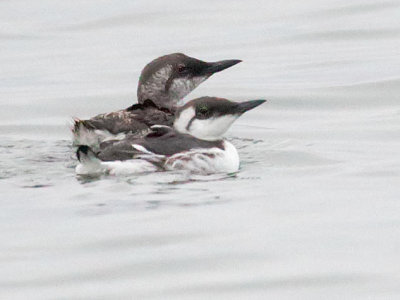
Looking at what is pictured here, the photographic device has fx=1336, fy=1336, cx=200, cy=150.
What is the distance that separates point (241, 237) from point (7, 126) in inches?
232

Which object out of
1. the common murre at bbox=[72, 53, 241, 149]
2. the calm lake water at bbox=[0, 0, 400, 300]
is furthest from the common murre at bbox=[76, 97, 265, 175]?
the common murre at bbox=[72, 53, 241, 149]

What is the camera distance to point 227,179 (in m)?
10.3

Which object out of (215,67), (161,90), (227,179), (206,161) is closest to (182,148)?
(206,161)

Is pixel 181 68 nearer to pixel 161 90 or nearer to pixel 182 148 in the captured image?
pixel 161 90

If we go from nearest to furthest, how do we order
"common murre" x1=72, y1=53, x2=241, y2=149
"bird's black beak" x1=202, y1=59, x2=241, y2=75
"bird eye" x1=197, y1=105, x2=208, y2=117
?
1. "bird eye" x1=197, y1=105, x2=208, y2=117
2. "common murre" x1=72, y1=53, x2=241, y2=149
3. "bird's black beak" x1=202, y1=59, x2=241, y2=75

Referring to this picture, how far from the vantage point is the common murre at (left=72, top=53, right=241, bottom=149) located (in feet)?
37.2

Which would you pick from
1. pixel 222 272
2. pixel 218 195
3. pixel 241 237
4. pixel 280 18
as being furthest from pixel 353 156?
pixel 280 18

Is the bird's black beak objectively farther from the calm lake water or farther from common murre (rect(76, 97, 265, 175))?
common murre (rect(76, 97, 265, 175))

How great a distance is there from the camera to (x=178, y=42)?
18.8 meters

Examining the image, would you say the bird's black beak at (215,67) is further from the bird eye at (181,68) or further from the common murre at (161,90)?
the bird eye at (181,68)

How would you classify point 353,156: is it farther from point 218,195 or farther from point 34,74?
point 34,74

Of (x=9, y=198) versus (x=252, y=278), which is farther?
(x=9, y=198)

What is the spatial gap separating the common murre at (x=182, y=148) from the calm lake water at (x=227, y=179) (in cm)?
16

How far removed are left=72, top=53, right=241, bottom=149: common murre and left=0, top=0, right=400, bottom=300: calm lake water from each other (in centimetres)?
58
